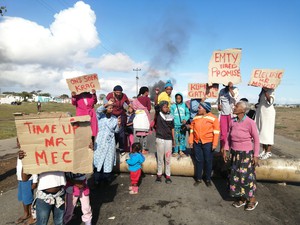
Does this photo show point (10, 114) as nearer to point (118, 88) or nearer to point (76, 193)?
point (118, 88)

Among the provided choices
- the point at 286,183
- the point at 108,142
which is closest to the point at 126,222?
the point at 108,142

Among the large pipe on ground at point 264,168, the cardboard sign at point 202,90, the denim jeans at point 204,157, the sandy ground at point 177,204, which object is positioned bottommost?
the sandy ground at point 177,204

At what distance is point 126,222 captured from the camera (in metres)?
4.35

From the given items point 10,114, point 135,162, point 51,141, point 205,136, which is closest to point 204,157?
point 205,136

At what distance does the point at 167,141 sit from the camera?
6188 mm

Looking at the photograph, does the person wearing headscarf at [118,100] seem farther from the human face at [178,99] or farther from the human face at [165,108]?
the human face at [178,99]

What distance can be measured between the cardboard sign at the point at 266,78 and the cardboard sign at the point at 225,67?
0.43m

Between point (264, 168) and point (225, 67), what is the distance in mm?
2723

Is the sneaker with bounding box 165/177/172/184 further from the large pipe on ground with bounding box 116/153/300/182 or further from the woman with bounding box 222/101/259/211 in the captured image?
the woman with bounding box 222/101/259/211

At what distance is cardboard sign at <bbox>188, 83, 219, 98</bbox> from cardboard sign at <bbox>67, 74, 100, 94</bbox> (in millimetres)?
2699

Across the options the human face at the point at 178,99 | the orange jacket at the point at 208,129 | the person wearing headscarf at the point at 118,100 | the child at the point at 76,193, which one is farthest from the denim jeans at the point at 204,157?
the child at the point at 76,193

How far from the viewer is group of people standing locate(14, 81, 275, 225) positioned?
3.78 metres

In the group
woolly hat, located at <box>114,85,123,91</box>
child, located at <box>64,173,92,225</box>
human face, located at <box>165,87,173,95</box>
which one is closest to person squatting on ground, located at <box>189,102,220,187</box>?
human face, located at <box>165,87,173,95</box>

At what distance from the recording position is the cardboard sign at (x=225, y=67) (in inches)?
264
